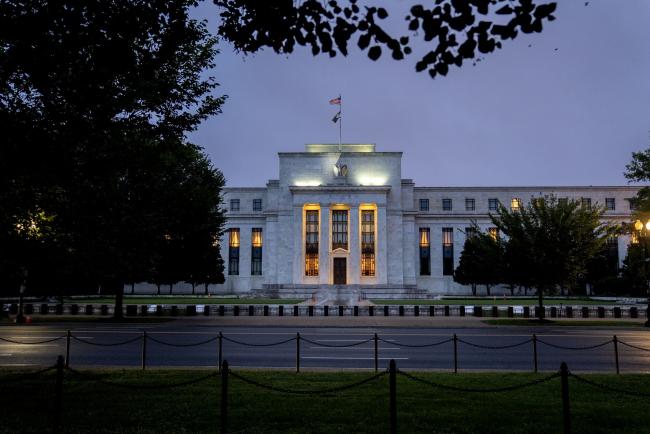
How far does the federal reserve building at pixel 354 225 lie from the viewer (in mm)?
73000

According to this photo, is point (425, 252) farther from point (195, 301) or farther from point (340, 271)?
point (195, 301)

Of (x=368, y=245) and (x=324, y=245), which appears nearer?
(x=324, y=245)

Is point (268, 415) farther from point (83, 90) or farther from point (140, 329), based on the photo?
point (140, 329)

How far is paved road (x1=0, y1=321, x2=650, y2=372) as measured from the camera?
15.8 metres

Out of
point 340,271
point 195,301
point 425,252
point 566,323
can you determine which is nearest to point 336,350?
point 566,323

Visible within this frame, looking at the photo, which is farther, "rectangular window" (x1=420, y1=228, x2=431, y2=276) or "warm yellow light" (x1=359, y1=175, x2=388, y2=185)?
"rectangular window" (x1=420, y1=228, x2=431, y2=276)

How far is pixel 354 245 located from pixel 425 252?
627 inches

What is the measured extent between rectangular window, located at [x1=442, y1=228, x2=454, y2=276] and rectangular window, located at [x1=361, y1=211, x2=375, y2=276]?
15.0m

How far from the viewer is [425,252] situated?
83.7 meters

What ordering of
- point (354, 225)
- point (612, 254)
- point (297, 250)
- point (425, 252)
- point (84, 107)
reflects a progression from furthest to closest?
point (425, 252) < point (612, 254) < point (354, 225) < point (297, 250) < point (84, 107)

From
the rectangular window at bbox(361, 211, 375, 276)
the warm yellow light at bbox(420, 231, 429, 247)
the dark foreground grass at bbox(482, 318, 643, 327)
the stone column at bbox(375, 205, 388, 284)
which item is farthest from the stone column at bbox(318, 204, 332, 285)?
the dark foreground grass at bbox(482, 318, 643, 327)

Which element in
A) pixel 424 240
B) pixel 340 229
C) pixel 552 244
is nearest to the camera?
pixel 552 244

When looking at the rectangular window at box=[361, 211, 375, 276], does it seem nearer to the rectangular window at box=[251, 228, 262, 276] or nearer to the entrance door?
the entrance door

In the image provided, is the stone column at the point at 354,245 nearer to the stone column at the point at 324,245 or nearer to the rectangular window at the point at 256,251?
the stone column at the point at 324,245
